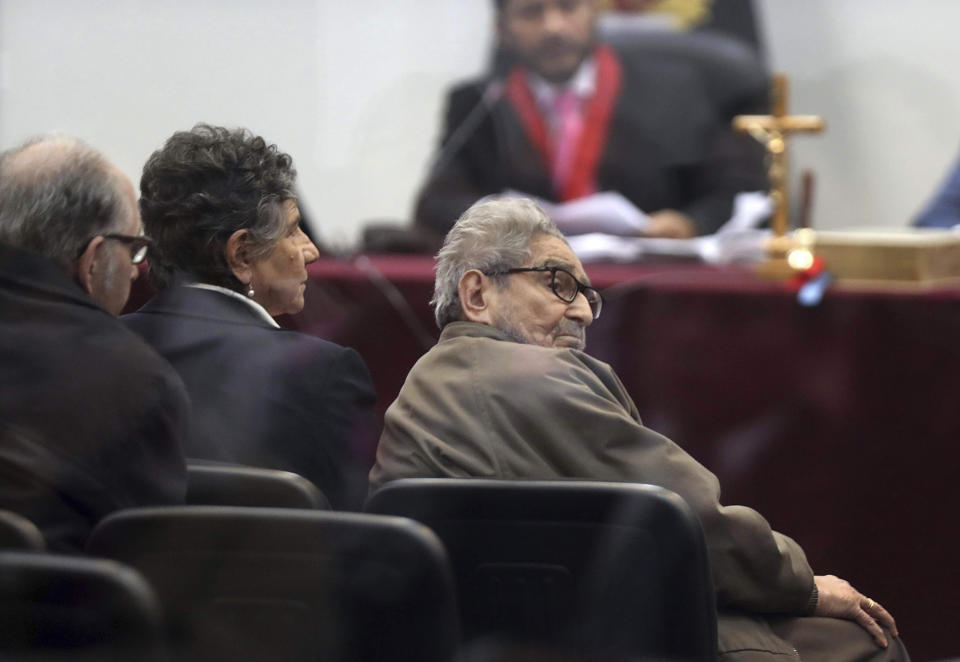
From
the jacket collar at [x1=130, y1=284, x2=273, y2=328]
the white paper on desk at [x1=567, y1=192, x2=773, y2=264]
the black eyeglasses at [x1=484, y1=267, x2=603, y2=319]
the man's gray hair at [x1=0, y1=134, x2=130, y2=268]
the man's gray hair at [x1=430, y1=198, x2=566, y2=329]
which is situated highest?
the man's gray hair at [x1=0, y1=134, x2=130, y2=268]

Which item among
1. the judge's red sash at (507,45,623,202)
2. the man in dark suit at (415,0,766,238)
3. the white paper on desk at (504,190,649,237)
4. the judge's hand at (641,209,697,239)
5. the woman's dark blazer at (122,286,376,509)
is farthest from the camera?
the judge's red sash at (507,45,623,202)

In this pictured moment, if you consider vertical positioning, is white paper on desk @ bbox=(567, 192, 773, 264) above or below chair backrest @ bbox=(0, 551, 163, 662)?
below

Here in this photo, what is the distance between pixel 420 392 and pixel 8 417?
0.49 metres

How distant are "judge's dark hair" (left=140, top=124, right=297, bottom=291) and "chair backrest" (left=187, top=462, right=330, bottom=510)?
1.26 feet

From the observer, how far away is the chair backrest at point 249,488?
1546 mm

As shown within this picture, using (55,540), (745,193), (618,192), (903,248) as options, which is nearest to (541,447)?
(55,540)

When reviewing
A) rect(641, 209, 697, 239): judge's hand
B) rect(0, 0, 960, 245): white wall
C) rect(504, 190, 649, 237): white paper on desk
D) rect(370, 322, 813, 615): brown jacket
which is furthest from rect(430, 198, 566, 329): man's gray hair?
rect(0, 0, 960, 245): white wall

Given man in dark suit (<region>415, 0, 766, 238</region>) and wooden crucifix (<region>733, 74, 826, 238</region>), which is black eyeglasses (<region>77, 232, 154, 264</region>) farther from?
man in dark suit (<region>415, 0, 766, 238</region>)

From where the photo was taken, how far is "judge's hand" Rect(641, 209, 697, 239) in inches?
141

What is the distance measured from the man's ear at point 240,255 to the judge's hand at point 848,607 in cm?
87

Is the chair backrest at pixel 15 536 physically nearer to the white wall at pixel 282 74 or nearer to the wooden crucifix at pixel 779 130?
the wooden crucifix at pixel 779 130

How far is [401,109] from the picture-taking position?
5.01 m

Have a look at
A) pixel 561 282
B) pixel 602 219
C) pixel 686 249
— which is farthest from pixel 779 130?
pixel 561 282

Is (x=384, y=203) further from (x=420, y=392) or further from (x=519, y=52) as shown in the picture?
(x=420, y=392)
